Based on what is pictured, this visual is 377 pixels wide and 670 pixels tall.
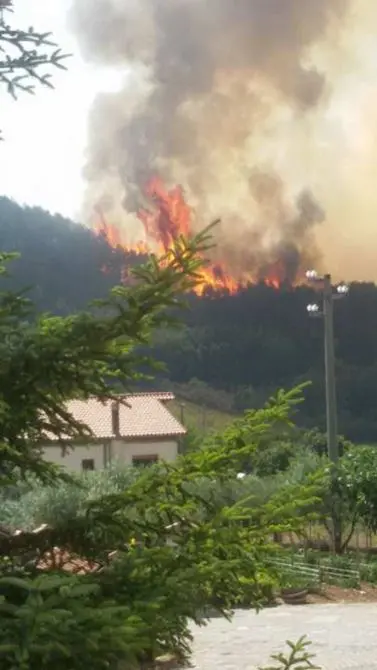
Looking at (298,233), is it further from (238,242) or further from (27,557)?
(27,557)

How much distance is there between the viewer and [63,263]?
231ft

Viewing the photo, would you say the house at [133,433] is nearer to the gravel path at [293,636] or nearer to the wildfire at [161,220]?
the gravel path at [293,636]

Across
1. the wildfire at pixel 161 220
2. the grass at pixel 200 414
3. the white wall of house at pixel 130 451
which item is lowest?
the white wall of house at pixel 130 451

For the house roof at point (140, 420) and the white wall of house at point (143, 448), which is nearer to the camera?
the white wall of house at point (143, 448)

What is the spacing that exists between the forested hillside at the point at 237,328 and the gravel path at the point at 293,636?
50.2 m

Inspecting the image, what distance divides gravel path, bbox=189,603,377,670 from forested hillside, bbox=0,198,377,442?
50180mm

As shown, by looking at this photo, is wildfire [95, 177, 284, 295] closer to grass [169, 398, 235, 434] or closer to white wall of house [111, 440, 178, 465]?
grass [169, 398, 235, 434]

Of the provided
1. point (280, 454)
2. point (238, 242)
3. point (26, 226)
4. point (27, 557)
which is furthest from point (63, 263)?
point (27, 557)

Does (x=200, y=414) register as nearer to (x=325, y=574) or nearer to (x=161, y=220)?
(x=161, y=220)

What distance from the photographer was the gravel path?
482 inches

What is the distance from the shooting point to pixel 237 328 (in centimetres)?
7362

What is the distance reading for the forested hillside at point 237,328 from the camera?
225 ft

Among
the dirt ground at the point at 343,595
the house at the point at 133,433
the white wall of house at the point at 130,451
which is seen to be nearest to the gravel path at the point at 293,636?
the dirt ground at the point at 343,595

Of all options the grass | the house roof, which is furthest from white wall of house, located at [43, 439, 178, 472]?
the grass
